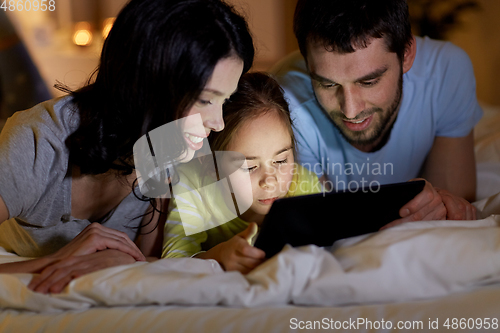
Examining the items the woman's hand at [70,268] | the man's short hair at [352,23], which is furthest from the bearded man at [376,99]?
the woman's hand at [70,268]

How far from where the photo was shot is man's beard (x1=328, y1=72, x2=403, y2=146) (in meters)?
1.00

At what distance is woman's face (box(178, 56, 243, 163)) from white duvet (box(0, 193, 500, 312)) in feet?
0.91

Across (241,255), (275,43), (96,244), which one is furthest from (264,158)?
(275,43)

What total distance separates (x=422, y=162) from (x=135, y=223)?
812 millimetres

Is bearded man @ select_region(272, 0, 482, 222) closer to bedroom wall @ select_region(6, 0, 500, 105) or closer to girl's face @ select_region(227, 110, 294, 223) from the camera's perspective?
girl's face @ select_region(227, 110, 294, 223)

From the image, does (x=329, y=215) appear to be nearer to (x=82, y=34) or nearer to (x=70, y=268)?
(x=70, y=268)

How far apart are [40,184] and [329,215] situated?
20.1 inches

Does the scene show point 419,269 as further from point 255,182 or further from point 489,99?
point 489,99

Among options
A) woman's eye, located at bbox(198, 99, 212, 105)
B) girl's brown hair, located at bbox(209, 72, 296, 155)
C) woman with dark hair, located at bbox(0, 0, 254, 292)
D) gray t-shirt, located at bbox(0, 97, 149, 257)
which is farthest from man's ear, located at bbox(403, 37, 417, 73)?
gray t-shirt, located at bbox(0, 97, 149, 257)

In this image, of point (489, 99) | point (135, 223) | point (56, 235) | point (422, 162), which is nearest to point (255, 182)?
point (135, 223)

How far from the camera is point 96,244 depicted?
2.07 ft

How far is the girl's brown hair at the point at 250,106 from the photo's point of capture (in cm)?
83

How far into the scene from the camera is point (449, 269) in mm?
531

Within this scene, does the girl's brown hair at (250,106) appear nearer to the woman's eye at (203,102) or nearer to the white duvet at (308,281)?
the woman's eye at (203,102)
